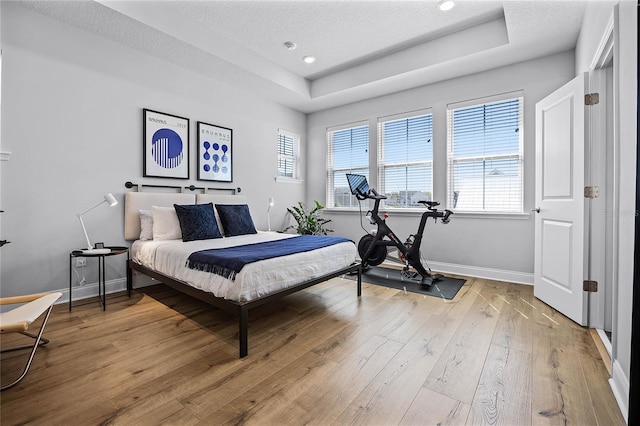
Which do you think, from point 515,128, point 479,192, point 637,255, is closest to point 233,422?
point 637,255

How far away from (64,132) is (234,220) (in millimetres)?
1941

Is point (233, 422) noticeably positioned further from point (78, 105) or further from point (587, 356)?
point (78, 105)

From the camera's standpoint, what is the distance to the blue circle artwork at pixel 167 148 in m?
3.75

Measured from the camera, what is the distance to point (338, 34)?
3635mm

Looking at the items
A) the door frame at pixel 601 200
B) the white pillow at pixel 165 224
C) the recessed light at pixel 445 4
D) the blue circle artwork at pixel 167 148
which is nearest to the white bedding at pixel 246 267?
the white pillow at pixel 165 224

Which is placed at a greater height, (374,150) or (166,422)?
(374,150)

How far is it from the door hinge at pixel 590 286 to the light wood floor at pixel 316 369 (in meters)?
0.33

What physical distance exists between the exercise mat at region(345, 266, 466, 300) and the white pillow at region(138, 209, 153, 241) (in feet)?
8.39

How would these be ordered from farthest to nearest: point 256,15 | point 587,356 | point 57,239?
point 256,15 < point 57,239 < point 587,356

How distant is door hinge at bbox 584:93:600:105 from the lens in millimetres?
2479

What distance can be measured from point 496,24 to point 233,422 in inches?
174

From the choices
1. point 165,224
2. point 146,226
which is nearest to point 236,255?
point 165,224

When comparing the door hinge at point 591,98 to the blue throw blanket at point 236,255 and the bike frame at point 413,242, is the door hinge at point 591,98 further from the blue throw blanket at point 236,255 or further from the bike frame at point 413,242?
the blue throw blanket at point 236,255

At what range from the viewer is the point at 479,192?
13.8ft
